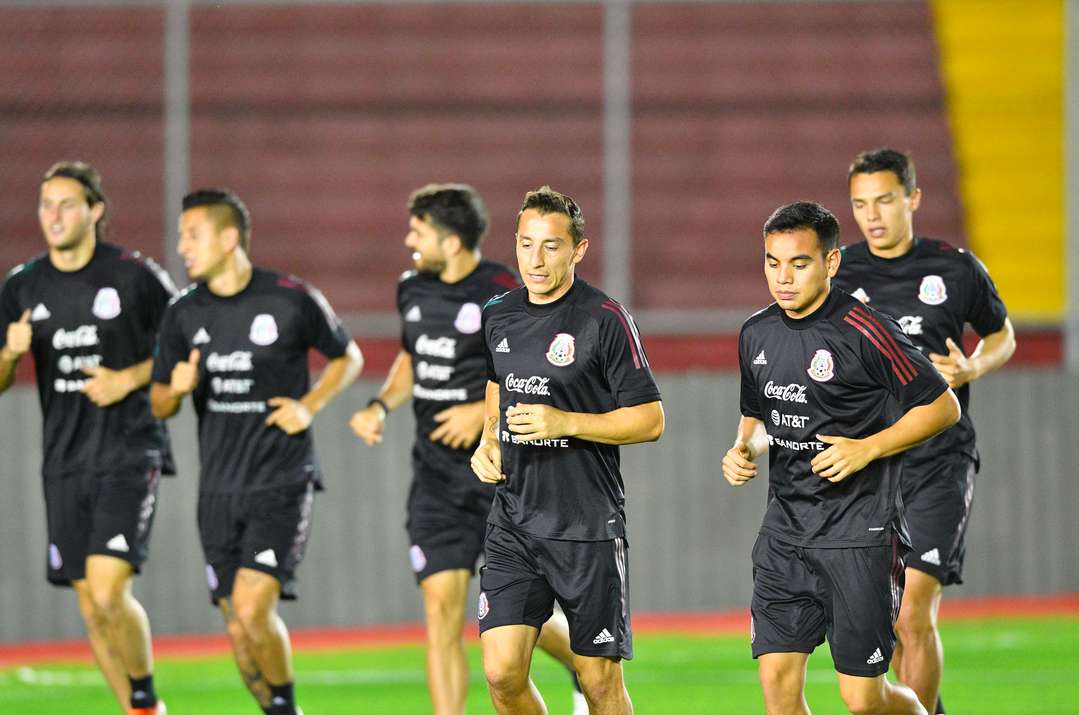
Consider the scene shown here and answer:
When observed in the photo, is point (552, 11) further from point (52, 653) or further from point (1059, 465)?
point (52, 653)

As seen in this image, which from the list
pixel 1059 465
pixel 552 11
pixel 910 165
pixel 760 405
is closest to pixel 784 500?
pixel 760 405

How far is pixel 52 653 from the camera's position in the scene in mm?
10297

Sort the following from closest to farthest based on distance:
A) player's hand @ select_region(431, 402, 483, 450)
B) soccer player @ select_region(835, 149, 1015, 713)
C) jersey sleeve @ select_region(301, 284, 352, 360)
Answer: soccer player @ select_region(835, 149, 1015, 713)
player's hand @ select_region(431, 402, 483, 450)
jersey sleeve @ select_region(301, 284, 352, 360)

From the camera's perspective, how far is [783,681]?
515 cm

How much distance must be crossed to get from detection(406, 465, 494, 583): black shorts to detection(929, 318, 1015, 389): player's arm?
6.54 ft

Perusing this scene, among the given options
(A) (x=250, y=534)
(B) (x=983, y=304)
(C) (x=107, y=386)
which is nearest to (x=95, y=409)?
(C) (x=107, y=386)

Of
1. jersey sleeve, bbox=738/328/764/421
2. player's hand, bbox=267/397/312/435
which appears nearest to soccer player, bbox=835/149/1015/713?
jersey sleeve, bbox=738/328/764/421

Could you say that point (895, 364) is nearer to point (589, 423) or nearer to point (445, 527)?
point (589, 423)

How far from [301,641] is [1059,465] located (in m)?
5.66

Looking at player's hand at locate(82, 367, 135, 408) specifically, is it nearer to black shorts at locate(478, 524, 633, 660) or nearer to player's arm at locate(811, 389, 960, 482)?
black shorts at locate(478, 524, 633, 660)

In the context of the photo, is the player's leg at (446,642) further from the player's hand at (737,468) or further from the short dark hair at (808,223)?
the short dark hair at (808,223)

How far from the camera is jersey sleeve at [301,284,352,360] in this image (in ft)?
22.7

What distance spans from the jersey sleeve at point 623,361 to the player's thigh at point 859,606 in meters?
0.81

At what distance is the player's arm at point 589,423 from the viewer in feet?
16.7
